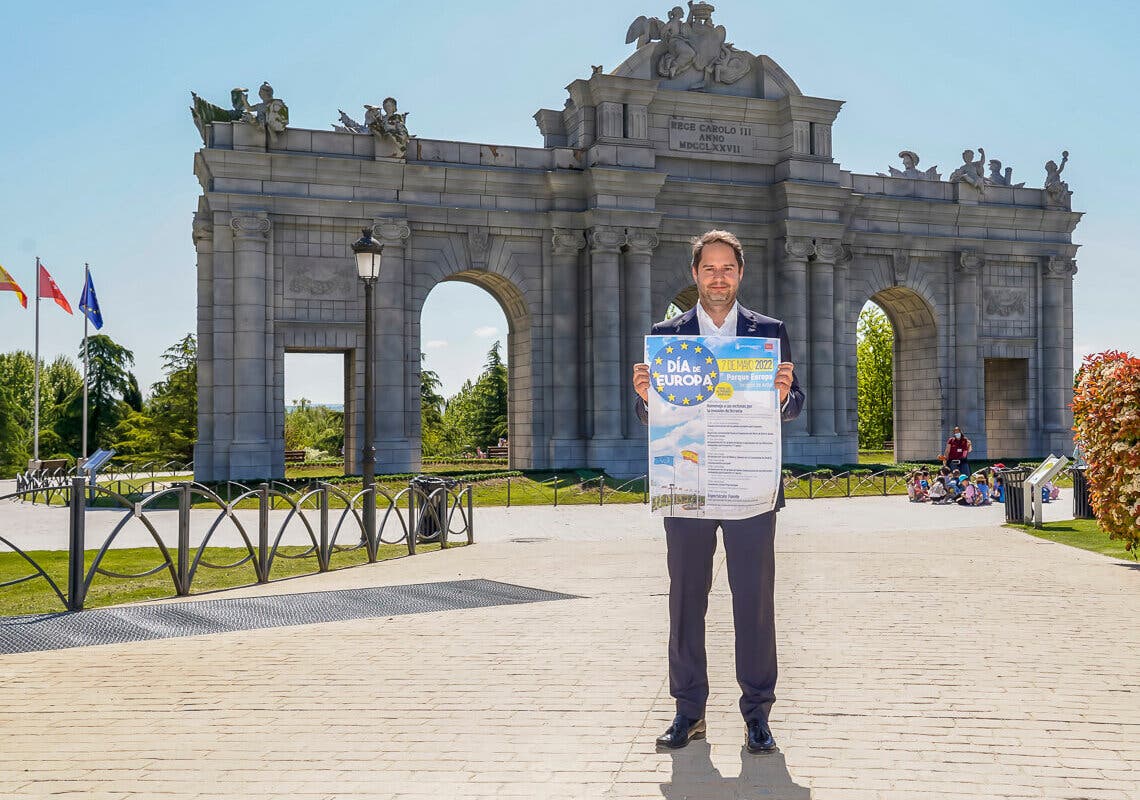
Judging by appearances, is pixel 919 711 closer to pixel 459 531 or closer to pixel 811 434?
pixel 459 531

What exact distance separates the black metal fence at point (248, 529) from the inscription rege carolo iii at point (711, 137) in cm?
1690

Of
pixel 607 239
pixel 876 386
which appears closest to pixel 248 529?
pixel 607 239

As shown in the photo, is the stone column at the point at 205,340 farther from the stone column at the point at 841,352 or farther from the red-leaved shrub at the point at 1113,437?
the red-leaved shrub at the point at 1113,437

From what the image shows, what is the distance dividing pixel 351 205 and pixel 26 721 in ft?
91.7

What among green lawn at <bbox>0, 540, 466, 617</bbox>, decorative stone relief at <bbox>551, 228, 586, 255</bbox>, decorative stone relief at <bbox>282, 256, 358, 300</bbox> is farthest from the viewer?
decorative stone relief at <bbox>551, 228, 586, 255</bbox>

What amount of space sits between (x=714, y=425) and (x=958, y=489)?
23.1 metres

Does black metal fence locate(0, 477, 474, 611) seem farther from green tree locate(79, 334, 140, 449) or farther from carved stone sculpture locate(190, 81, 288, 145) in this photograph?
green tree locate(79, 334, 140, 449)

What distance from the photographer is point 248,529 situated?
68.2 feet

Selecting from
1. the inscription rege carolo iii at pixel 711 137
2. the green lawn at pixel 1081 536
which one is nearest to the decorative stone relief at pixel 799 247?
the inscription rege carolo iii at pixel 711 137

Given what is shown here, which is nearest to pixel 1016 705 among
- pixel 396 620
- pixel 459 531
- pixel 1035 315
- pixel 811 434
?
pixel 396 620

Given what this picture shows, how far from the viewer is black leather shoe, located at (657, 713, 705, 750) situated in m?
5.69

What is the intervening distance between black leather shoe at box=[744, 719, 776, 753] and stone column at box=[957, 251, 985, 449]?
37.7 meters

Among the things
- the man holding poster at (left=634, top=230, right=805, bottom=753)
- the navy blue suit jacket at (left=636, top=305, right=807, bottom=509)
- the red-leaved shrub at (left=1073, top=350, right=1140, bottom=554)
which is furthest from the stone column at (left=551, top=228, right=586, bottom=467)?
the man holding poster at (left=634, top=230, right=805, bottom=753)

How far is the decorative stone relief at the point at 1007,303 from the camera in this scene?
138ft
